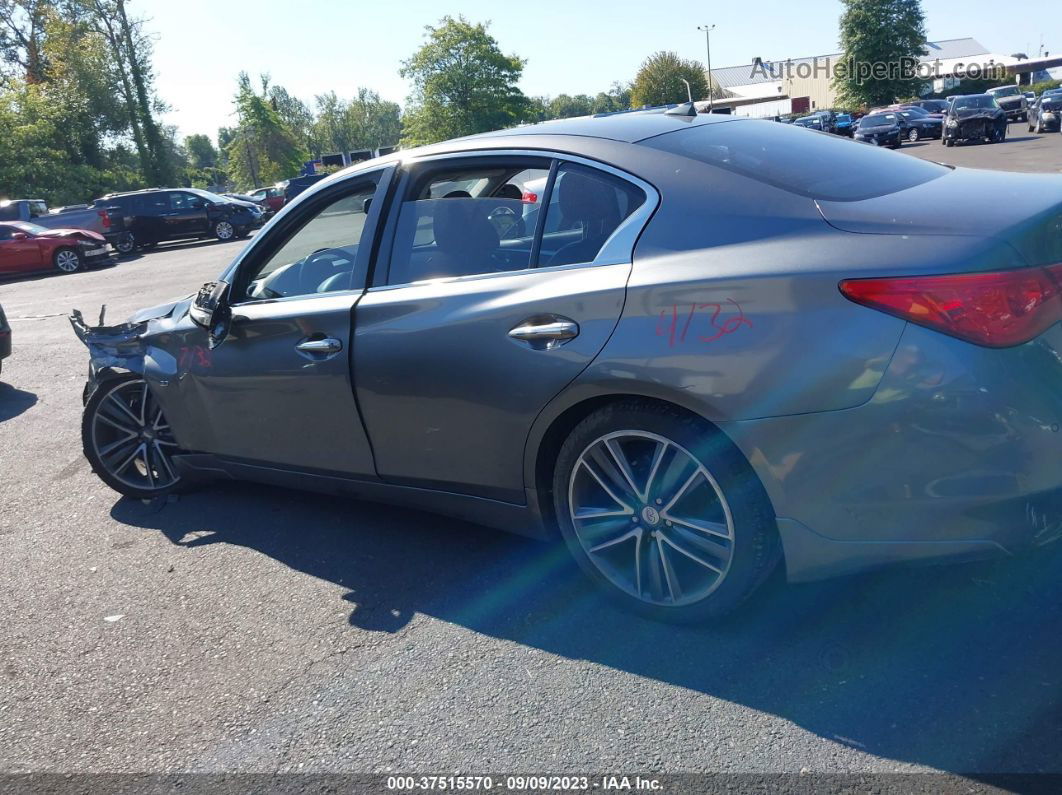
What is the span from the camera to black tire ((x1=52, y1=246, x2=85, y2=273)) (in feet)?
72.1

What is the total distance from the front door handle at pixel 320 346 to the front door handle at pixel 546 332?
0.89 m

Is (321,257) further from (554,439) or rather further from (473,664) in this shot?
(473,664)

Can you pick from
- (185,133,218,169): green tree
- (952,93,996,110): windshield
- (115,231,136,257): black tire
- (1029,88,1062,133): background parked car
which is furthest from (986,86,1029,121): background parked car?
(185,133,218,169): green tree

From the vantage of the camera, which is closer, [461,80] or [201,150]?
[461,80]

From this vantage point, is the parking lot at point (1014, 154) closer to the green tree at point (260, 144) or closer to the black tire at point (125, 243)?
the black tire at point (125, 243)

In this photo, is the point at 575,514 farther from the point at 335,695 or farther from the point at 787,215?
the point at 787,215

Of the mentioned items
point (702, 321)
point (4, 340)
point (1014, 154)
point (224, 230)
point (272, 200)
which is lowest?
point (1014, 154)

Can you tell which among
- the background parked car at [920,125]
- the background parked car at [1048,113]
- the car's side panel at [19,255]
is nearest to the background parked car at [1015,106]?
the background parked car at [920,125]

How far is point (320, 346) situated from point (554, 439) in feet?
3.64

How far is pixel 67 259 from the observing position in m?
→ 22.0

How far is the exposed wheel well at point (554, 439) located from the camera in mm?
2959

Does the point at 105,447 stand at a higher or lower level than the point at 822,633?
higher

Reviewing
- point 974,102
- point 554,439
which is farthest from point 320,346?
point 974,102

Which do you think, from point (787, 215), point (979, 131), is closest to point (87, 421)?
point (787, 215)
